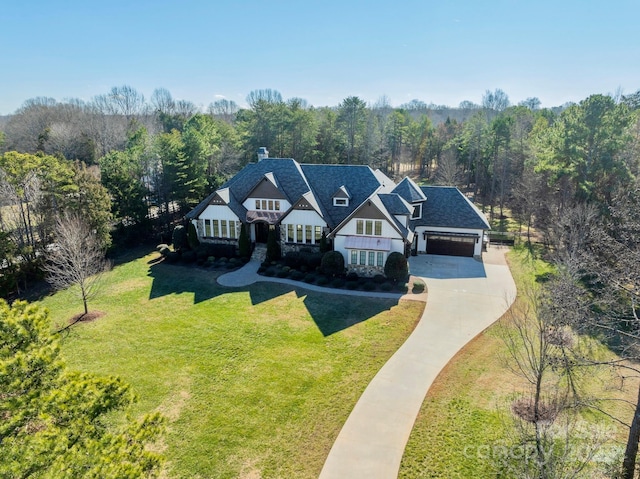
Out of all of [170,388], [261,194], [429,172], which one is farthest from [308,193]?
[429,172]

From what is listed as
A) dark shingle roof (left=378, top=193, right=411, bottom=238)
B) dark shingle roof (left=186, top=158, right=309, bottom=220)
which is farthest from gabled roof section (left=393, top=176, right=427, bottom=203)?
dark shingle roof (left=186, top=158, right=309, bottom=220)

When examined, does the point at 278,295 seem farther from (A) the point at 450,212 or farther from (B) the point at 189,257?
(A) the point at 450,212

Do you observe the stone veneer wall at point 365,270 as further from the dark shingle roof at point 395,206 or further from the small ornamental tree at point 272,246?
the small ornamental tree at point 272,246

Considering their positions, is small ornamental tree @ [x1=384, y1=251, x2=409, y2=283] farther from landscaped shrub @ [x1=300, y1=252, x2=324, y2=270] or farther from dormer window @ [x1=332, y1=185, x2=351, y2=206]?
dormer window @ [x1=332, y1=185, x2=351, y2=206]

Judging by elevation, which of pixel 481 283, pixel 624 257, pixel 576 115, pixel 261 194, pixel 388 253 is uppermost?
pixel 576 115

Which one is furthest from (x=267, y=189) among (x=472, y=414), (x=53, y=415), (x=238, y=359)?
(x=53, y=415)

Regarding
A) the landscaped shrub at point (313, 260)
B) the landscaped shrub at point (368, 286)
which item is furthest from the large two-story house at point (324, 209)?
the landscaped shrub at point (368, 286)

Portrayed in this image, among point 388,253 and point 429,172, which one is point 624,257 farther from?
point 429,172
